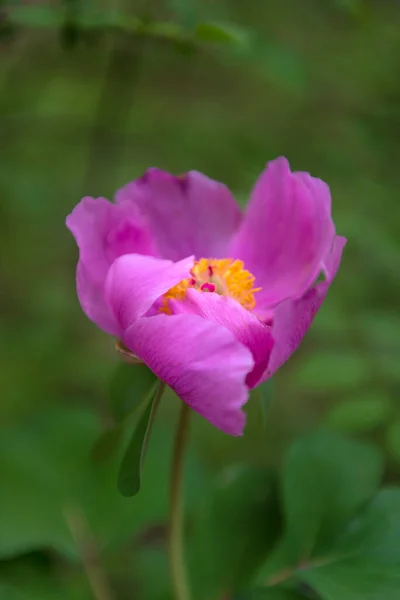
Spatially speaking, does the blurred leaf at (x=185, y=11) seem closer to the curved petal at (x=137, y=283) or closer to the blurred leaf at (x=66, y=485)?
the curved petal at (x=137, y=283)

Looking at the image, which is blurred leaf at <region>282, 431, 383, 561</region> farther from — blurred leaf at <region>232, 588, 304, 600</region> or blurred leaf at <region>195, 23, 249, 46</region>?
blurred leaf at <region>195, 23, 249, 46</region>

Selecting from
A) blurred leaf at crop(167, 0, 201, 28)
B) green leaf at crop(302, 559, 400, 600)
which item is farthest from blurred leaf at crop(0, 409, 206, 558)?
blurred leaf at crop(167, 0, 201, 28)

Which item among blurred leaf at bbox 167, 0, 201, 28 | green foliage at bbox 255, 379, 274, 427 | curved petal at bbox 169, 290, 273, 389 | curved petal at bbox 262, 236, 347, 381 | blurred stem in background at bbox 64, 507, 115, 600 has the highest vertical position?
blurred leaf at bbox 167, 0, 201, 28

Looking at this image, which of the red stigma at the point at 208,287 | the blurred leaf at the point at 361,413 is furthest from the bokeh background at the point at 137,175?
the red stigma at the point at 208,287

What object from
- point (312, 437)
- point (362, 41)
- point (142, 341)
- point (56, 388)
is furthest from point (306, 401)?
point (142, 341)

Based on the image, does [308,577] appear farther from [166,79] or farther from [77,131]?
[166,79]

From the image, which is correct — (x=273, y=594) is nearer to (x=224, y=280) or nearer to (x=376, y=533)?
(x=376, y=533)
